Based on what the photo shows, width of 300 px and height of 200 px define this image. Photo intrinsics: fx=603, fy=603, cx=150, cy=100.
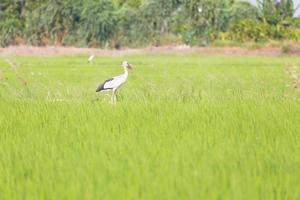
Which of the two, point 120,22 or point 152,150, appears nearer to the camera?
point 152,150

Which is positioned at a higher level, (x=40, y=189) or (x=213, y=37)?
(x=40, y=189)

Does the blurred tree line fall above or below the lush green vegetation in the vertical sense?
below

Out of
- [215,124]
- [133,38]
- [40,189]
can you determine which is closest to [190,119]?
[215,124]

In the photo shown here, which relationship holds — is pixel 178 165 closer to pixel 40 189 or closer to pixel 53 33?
pixel 40 189

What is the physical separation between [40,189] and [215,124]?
191 centimetres

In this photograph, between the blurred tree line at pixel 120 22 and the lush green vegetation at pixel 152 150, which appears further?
the blurred tree line at pixel 120 22

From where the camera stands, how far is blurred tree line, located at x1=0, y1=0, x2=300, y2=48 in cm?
3706

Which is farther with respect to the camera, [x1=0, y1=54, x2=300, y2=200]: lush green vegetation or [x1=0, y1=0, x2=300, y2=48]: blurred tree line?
[x1=0, y1=0, x2=300, y2=48]: blurred tree line

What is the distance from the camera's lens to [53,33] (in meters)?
38.8

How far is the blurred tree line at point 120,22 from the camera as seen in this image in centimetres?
3706

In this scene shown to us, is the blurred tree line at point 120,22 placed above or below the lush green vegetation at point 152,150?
below

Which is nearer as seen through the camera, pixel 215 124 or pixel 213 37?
pixel 215 124

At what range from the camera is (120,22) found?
39.0 meters

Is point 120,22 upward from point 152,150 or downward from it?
downward
